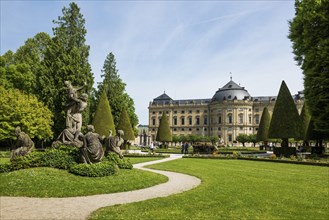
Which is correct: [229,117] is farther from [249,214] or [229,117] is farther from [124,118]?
[249,214]

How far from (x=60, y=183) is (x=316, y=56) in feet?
60.3

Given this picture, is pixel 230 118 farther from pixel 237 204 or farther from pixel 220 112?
pixel 237 204

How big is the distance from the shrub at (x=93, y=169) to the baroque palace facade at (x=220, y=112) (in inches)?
2560

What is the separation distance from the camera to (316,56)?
790 inches

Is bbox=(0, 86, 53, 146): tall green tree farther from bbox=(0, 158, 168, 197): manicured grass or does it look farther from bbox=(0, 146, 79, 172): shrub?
bbox=(0, 158, 168, 197): manicured grass

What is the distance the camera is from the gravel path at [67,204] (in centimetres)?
600

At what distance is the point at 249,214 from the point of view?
6.09m

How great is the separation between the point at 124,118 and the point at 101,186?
24.6 m

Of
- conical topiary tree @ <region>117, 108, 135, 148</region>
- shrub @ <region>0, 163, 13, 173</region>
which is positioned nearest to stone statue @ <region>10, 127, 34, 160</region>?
shrub @ <region>0, 163, 13, 173</region>

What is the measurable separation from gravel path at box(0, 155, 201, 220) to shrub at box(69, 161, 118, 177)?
1706 mm

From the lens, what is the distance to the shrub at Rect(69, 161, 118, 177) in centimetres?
987

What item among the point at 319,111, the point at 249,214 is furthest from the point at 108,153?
the point at 319,111

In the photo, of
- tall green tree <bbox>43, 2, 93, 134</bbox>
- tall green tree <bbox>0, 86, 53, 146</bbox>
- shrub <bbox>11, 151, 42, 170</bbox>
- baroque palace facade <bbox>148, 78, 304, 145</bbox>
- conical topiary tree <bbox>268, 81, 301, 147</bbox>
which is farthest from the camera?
baroque palace facade <bbox>148, 78, 304, 145</bbox>

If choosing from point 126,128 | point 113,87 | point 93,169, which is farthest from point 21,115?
point 93,169
